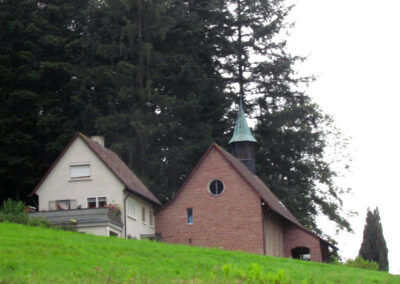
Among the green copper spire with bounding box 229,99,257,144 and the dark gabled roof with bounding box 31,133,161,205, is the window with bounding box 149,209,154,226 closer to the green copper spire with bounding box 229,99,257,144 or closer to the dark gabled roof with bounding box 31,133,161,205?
the dark gabled roof with bounding box 31,133,161,205

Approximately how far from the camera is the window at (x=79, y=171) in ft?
150

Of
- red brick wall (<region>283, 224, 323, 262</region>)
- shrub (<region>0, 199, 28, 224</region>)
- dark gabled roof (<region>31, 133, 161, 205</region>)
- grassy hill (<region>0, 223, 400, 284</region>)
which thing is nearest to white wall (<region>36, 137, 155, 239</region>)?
dark gabled roof (<region>31, 133, 161, 205</region>)

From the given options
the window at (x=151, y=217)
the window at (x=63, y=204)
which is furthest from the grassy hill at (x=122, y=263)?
the window at (x=151, y=217)

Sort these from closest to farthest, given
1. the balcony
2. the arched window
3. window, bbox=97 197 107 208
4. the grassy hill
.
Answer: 1. the grassy hill
2. the balcony
3. window, bbox=97 197 107 208
4. the arched window

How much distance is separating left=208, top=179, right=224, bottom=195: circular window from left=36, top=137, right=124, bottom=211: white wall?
634 cm

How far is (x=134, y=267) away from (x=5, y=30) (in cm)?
3751

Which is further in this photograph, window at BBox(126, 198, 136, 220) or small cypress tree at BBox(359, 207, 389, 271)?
small cypress tree at BBox(359, 207, 389, 271)

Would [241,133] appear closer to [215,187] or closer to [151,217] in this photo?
[215,187]

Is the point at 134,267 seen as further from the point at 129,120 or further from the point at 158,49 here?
the point at 158,49

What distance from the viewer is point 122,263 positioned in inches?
982

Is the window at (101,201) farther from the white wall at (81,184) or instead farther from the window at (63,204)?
the window at (63,204)

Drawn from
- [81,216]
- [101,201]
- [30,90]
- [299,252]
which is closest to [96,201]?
[101,201]

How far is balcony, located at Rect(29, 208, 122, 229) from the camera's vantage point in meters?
41.5

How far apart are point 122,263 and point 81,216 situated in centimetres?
1738
